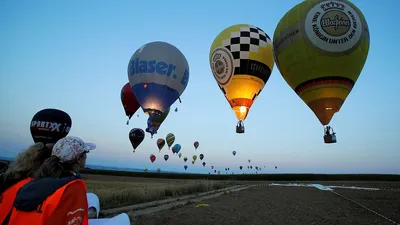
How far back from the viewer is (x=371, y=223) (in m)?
7.72

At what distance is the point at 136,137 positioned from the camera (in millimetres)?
28875

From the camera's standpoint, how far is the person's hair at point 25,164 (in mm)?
2398

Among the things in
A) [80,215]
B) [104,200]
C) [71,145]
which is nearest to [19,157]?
[71,145]

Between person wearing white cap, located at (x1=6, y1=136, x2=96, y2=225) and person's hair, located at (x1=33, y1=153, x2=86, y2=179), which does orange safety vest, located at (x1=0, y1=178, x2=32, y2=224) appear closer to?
person wearing white cap, located at (x1=6, y1=136, x2=96, y2=225)

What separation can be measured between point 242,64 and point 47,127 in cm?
964

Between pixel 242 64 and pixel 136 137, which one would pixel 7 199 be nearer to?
pixel 242 64

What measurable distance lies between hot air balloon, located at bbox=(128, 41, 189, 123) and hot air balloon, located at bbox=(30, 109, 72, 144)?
19.8ft

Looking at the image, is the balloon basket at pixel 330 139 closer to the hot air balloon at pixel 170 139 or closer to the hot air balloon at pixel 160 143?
the hot air balloon at pixel 170 139

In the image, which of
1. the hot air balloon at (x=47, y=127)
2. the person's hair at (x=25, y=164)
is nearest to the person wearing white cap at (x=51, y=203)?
the person's hair at (x=25, y=164)

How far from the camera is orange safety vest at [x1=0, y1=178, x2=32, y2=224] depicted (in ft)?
7.30

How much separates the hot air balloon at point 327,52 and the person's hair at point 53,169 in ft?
33.3

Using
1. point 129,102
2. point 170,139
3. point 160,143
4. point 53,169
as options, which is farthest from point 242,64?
point 160,143

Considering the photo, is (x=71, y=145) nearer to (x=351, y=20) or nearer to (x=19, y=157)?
(x=19, y=157)

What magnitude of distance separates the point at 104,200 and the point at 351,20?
1251 cm
